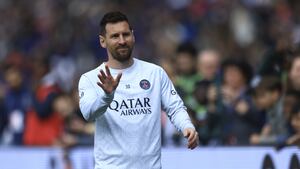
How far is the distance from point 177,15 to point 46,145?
10.1 m

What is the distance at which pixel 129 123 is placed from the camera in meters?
9.23

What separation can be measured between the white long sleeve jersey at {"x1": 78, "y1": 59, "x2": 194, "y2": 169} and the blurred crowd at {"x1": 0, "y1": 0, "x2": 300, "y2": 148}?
8.40ft

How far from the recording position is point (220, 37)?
2119cm

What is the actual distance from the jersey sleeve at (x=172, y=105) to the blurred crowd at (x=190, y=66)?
2.38 metres

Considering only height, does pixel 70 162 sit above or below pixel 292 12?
below

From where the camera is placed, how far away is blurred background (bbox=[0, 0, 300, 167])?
12.2 meters

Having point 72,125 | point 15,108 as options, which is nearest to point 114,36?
point 72,125

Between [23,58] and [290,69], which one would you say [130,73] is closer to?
[290,69]

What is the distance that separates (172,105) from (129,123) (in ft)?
1.34

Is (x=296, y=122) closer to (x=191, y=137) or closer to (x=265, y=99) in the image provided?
(x=265, y=99)

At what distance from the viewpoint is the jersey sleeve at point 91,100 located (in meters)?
8.93

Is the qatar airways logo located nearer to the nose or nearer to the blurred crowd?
the nose

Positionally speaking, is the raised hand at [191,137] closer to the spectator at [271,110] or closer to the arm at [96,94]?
the arm at [96,94]

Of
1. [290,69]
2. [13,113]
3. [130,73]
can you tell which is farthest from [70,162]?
[130,73]
